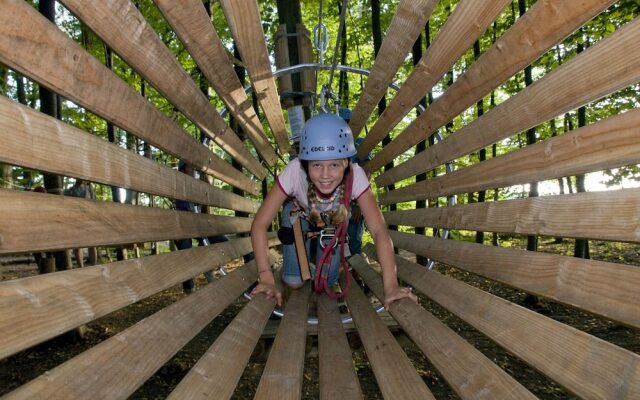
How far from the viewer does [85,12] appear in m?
1.56

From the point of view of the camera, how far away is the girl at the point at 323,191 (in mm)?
3443

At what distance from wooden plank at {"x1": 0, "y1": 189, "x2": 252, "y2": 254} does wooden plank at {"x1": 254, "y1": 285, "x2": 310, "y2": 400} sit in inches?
29.3

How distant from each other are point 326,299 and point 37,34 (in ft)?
9.92

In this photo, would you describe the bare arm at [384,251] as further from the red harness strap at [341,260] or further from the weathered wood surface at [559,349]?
the weathered wood surface at [559,349]

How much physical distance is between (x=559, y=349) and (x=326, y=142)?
2.21m

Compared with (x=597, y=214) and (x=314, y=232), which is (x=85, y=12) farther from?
(x=314, y=232)

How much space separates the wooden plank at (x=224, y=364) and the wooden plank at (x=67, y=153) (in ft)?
2.45

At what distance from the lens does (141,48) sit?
6.52ft

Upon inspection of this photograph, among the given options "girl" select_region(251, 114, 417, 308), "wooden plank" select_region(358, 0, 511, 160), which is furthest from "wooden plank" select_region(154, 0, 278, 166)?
"wooden plank" select_region(358, 0, 511, 160)

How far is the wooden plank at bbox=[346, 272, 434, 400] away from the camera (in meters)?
1.92

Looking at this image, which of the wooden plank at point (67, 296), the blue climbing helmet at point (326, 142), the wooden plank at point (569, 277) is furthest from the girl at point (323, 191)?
the wooden plank at point (67, 296)

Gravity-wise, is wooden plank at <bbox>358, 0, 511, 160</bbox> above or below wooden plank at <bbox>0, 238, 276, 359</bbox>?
above

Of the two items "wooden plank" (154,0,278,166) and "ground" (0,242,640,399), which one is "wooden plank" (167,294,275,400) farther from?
"ground" (0,242,640,399)

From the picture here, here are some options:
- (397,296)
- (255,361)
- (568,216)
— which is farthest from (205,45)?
(255,361)
